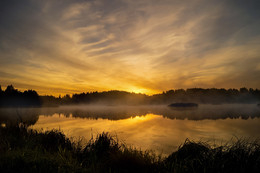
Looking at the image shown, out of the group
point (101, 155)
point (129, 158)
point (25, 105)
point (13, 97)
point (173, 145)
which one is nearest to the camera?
point (129, 158)

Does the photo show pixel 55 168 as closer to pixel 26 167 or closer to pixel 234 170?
pixel 26 167

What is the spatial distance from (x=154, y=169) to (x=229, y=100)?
8566 inches

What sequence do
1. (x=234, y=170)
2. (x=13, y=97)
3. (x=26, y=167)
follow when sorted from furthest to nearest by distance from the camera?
(x=13, y=97), (x=26, y=167), (x=234, y=170)

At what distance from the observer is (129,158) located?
6891 millimetres

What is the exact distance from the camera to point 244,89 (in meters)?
188

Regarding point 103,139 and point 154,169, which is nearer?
point 154,169

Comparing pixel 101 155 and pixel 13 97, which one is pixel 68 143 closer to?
pixel 101 155

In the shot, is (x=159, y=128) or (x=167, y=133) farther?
(x=159, y=128)

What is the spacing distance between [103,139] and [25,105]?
135 meters

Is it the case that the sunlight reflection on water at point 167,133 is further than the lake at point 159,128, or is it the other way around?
the lake at point 159,128

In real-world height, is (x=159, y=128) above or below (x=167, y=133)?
below

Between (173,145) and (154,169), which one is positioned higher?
(154,169)

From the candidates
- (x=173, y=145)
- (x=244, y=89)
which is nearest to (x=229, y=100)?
(x=244, y=89)

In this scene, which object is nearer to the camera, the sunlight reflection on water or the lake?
the sunlight reflection on water
